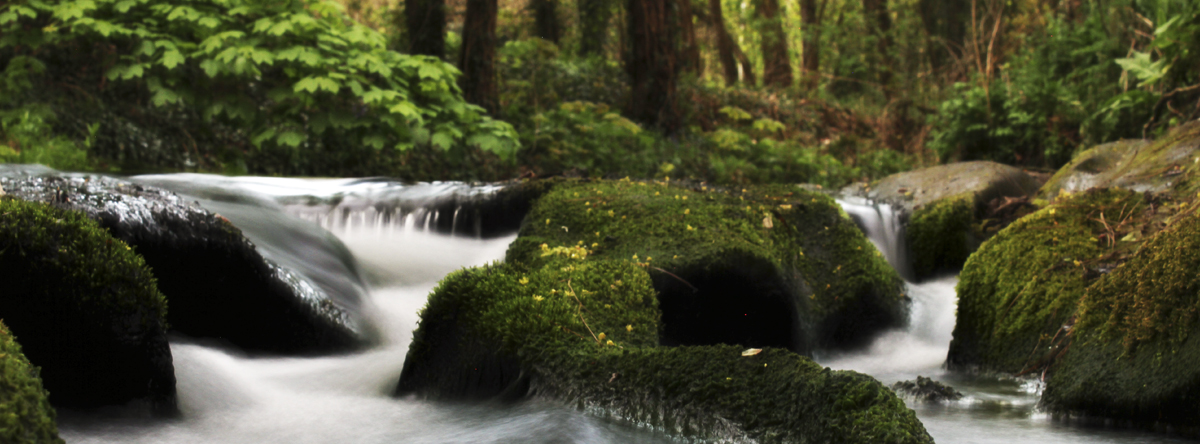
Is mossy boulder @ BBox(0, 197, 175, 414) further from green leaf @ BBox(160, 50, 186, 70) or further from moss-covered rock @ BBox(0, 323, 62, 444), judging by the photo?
green leaf @ BBox(160, 50, 186, 70)

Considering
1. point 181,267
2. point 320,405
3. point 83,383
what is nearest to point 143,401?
point 83,383

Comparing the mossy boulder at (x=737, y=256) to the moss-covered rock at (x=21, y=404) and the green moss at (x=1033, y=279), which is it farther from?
the moss-covered rock at (x=21, y=404)

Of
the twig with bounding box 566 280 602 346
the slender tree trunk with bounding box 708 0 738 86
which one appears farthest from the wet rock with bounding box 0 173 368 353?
the slender tree trunk with bounding box 708 0 738 86

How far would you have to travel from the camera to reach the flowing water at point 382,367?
290 cm

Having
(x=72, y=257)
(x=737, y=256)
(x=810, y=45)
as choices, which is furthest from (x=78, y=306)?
(x=810, y=45)

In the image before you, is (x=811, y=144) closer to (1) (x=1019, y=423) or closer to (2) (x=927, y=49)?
(2) (x=927, y=49)

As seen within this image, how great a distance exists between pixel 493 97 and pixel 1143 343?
9323 millimetres

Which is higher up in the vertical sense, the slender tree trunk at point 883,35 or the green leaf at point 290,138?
the slender tree trunk at point 883,35

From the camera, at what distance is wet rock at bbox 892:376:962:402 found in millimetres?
3773

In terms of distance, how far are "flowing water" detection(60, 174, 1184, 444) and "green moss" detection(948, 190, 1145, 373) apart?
0.23 metres

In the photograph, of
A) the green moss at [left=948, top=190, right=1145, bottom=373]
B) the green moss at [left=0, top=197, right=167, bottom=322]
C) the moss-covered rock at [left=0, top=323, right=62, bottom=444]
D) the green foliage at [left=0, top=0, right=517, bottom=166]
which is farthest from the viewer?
the green foliage at [left=0, top=0, right=517, bottom=166]

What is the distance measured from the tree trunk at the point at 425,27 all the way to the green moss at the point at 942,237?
24.1 feet

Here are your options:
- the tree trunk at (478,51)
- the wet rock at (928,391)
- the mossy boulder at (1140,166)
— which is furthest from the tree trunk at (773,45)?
the wet rock at (928,391)

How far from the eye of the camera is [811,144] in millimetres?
15422
